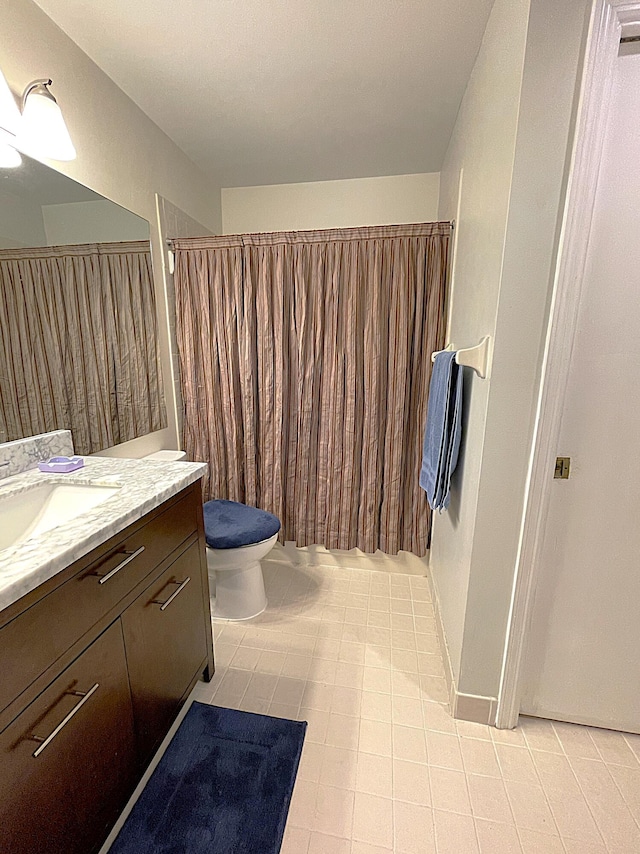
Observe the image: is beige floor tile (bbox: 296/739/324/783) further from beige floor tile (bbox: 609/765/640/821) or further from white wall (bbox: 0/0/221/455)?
white wall (bbox: 0/0/221/455)

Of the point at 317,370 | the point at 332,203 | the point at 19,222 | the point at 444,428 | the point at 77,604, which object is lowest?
the point at 77,604

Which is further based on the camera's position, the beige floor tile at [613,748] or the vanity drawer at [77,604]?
the beige floor tile at [613,748]

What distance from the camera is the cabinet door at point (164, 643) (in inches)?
39.7

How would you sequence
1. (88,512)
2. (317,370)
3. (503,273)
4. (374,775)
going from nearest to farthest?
1. (88,512)
2. (503,273)
3. (374,775)
4. (317,370)

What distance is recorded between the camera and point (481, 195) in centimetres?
129

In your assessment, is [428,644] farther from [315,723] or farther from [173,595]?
[173,595]

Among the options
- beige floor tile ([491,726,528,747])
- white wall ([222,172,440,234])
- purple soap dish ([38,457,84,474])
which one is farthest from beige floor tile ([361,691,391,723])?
white wall ([222,172,440,234])

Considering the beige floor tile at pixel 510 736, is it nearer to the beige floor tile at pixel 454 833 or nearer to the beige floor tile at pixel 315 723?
the beige floor tile at pixel 454 833

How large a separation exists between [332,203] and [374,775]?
9.43ft

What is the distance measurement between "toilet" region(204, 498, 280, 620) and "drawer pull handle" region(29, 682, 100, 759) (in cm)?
81

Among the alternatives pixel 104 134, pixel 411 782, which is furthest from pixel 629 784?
pixel 104 134

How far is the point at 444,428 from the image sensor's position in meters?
1.42

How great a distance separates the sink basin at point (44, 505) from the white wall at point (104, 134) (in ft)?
2.13

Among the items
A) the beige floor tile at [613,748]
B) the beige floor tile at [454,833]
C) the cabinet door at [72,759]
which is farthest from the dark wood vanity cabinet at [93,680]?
the beige floor tile at [613,748]
